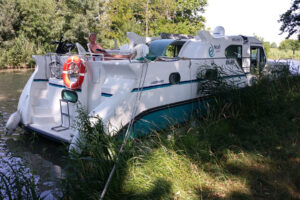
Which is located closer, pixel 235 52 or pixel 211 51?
pixel 211 51

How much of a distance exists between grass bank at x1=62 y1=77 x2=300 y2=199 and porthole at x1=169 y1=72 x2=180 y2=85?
1.25m

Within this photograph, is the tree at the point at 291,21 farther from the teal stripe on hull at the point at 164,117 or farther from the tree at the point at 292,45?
the teal stripe on hull at the point at 164,117

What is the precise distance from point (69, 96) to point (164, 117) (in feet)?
7.17

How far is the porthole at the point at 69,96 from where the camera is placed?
5.84 metres

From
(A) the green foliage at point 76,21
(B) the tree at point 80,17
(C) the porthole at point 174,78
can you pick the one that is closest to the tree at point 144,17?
(A) the green foliage at point 76,21

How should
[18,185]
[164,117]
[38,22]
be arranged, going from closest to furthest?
[18,185] → [164,117] → [38,22]

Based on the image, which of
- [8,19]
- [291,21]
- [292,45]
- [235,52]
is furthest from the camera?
[8,19]

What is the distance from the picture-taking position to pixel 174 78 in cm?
588

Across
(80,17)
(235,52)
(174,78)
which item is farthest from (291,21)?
(80,17)

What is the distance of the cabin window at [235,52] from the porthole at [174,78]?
2170 millimetres

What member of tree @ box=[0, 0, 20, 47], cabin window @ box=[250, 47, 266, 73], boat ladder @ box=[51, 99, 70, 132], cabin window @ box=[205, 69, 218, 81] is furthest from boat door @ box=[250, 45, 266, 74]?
tree @ box=[0, 0, 20, 47]

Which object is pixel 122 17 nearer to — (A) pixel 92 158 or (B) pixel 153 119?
(B) pixel 153 119

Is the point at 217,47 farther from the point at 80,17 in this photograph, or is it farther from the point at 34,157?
the point at 80,17

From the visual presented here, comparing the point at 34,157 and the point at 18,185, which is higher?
the point at 18,185
